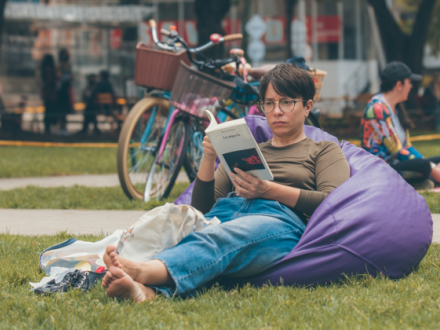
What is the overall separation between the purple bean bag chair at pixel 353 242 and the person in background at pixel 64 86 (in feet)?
45.9

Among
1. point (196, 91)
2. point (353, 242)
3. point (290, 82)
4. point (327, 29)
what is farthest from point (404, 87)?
point (327, 29)

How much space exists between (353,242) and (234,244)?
65 centimetres

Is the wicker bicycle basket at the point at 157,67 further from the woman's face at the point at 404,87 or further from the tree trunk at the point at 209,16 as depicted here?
the tree trunk at the point at 209,16

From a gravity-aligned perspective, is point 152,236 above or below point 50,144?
above

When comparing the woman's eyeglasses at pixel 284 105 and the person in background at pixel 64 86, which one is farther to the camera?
the person in background at pixel 64 86

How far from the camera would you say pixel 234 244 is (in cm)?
305

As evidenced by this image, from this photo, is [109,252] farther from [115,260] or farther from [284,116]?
[284,116]

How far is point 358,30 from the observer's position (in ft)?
96.8

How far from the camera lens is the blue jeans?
293 centimetres

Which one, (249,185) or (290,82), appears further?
(290,82)

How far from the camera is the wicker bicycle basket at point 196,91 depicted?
18.2 feet

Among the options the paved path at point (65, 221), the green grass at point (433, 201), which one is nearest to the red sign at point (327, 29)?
the green grass at point (433, 201)

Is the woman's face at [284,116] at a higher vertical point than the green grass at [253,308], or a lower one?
higher

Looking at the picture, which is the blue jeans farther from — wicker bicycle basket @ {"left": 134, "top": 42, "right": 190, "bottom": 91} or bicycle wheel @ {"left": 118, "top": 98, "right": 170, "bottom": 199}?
wicker bicycle basket @ {"left": 134, "top": 42, "right": 190, "bottom": 91}
